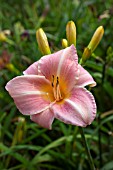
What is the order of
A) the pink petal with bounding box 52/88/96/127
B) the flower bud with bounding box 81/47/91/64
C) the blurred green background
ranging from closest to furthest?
the pink petal with bounding box 52/88/96/127 < the flower bud with bounding box 81/47/91/64 < the blurred green background

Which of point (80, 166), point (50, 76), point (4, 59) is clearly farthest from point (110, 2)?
point (50, 76)

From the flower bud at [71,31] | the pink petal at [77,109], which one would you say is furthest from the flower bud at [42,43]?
the pink petal at [77,109]

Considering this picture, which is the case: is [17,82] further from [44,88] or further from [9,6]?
[9,6]

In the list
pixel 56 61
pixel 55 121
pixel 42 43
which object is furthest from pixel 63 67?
pixel 55 121

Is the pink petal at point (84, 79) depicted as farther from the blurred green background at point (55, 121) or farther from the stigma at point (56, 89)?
the blurred green background at point (55, 121)

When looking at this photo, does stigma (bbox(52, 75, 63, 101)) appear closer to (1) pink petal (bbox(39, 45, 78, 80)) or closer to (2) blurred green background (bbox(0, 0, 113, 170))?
(1) pink petal (bbox(39, 45, 78, 80))

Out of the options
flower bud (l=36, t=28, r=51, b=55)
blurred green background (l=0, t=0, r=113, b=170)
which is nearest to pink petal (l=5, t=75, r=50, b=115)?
flower bud (l=36, t=28, r=51, b=55)

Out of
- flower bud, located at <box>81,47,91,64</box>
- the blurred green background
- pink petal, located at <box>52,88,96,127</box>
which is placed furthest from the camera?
the blurred green background

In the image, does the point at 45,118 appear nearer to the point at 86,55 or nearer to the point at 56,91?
the point at 56,91
